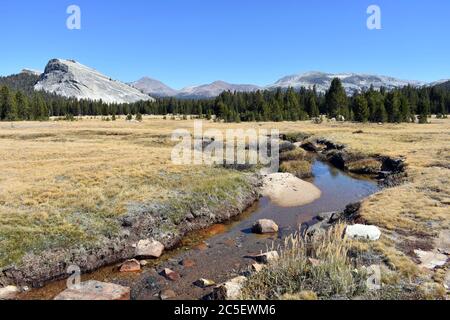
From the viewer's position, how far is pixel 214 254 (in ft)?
72.5

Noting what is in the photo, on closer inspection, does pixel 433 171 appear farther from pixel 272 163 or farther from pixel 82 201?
pixel 82 201

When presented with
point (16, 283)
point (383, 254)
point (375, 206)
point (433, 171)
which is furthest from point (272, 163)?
point (16, 283)

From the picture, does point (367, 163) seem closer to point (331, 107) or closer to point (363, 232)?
point (363, 232)

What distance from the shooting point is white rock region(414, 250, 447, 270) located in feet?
54.4

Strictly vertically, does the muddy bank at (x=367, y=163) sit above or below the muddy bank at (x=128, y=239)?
above

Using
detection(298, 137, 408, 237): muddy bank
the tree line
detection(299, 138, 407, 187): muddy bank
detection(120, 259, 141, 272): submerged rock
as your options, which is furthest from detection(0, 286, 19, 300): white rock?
the tree line

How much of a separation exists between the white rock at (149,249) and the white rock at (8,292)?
6.38 metres

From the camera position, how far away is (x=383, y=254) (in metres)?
17.4

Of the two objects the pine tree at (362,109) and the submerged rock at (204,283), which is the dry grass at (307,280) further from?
the pine tree at (362,109)

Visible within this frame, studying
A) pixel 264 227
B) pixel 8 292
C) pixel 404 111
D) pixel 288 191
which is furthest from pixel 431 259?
pixel 404 111

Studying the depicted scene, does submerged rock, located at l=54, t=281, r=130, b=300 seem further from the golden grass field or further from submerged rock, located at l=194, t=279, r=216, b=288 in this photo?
the golden grass field

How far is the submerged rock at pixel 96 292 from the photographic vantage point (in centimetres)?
1647

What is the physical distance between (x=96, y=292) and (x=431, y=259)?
1552 cm

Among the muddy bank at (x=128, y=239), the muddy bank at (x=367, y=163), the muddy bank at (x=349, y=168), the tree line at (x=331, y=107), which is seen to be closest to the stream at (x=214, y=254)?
the muddy bank at (x=128, y=239)
